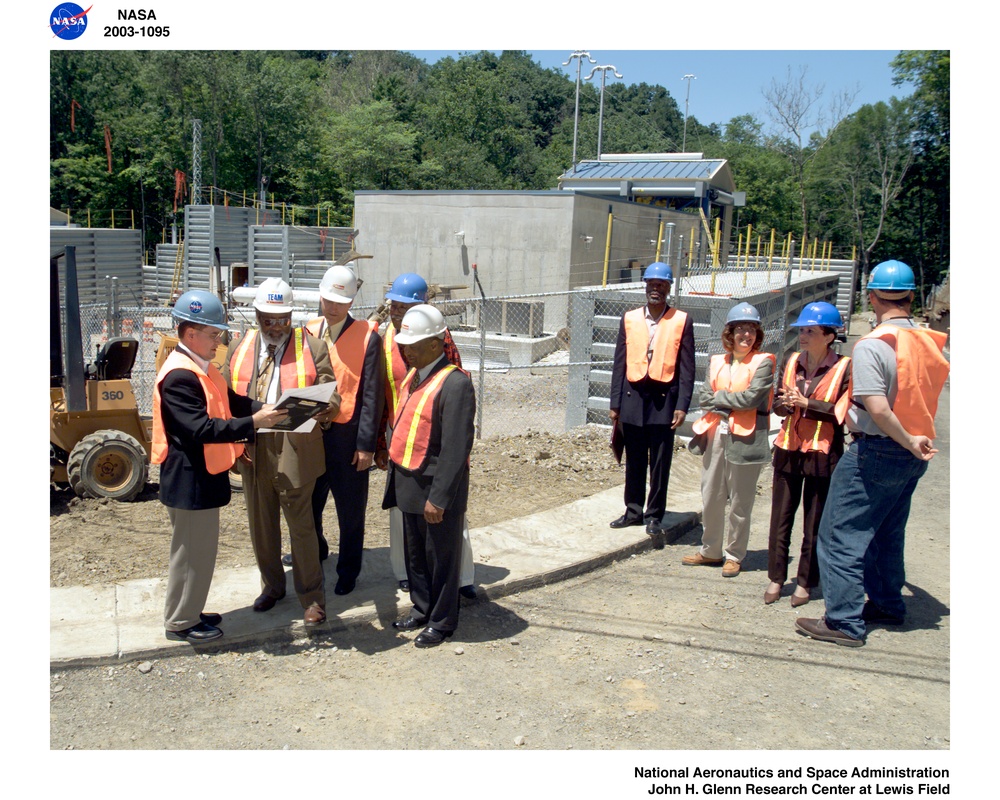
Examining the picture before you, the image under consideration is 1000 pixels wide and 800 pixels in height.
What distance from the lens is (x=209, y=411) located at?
4160 millimetres

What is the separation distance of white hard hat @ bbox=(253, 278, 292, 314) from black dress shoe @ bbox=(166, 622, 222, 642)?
5.66 feet

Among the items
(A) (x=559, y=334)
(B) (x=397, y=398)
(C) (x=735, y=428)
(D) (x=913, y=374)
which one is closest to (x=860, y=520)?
(D) (x=913, y=374)

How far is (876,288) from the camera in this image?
174 inches

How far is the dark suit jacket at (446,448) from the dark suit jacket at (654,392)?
2.04 meters

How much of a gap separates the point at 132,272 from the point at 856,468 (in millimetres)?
31324

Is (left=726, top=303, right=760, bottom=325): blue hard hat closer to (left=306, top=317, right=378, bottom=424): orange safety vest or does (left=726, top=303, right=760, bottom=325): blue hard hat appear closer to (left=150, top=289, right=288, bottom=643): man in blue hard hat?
(left=306, top=317, right=378, bottom=424): orange safety vest

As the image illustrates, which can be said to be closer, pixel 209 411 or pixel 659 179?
pixel 209 411

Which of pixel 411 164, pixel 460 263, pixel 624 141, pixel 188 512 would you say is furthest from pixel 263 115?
pixel 624 141

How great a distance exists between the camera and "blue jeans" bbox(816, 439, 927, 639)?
4.48 meters

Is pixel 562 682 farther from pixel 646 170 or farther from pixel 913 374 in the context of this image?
pixel 646 170

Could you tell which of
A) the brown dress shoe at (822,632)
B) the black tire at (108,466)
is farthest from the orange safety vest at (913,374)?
the black tire at (108,466)

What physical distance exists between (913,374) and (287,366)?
3.26 meters
